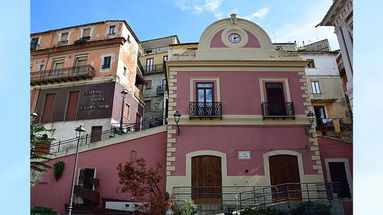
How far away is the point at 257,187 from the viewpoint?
804cm

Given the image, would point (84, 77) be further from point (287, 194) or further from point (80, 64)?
point (287, 194)

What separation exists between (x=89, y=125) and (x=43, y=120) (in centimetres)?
277

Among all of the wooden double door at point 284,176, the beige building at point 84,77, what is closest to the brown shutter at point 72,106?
the beige building at point 84,77

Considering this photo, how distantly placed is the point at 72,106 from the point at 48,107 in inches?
57.9

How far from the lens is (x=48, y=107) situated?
14453 millimetres

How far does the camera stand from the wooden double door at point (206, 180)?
26.1ft

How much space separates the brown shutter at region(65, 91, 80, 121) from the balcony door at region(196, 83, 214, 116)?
25.2 ft

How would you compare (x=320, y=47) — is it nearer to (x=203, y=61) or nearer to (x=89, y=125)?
(x=203, y=61)

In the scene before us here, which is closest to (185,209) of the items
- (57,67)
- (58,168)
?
(58,168)

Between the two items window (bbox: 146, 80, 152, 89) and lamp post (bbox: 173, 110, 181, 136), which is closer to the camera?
lamp post (bbox: 173, 110, 181, 136)

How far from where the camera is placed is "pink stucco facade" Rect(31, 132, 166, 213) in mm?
8492

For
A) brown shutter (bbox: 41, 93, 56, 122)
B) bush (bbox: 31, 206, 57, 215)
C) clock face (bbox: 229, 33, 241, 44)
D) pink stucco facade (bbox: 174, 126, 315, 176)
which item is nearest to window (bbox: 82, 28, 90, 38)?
brown shutter (bbox: 41, 93, 56, 122)

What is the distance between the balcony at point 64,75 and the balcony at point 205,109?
25.9ft

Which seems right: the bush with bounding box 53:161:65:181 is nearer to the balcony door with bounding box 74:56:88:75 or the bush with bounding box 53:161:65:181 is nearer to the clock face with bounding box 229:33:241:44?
the balcony door with bounding box 74:56:88:75
